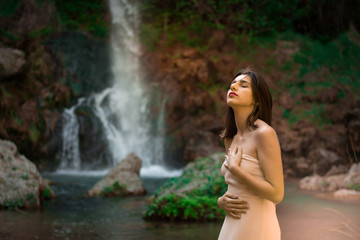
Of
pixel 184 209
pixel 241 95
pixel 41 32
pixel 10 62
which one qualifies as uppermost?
pixel 41 32

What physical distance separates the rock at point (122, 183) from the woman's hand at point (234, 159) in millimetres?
6861

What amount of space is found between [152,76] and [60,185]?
895 cm

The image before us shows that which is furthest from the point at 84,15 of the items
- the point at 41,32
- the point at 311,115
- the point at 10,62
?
the point at 311,115

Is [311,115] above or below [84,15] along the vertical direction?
below

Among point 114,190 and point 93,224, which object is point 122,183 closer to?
point 114,190

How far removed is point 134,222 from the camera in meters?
6.33

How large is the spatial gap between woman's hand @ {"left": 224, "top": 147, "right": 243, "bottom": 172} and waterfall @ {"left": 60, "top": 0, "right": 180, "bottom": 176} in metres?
11.6

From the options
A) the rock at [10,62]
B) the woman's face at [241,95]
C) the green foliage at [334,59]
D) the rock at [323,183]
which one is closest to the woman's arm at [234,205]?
the woman's face at [241,95]

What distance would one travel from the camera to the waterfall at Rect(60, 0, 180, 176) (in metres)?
15.6

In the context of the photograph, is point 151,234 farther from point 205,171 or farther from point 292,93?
point 292,93

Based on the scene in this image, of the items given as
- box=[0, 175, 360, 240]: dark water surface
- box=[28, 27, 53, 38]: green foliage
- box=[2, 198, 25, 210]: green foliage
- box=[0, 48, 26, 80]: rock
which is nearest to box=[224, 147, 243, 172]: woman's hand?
box=[0, 175, 360, 240]: dark water surface

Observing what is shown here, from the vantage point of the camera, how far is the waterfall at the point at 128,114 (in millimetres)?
15570

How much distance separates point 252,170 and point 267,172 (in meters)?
0.10

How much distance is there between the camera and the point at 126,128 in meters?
17.2
